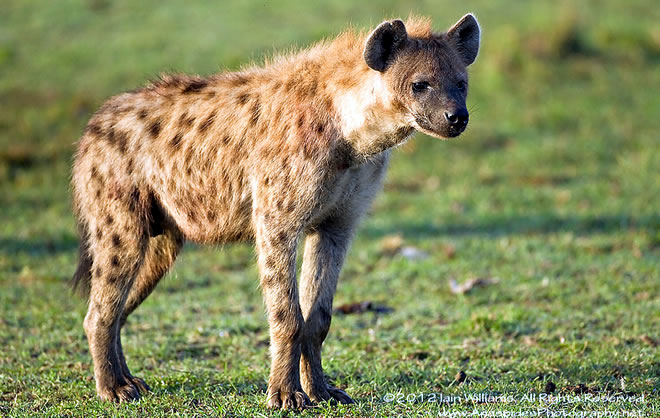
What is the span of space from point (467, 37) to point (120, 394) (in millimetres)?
2109

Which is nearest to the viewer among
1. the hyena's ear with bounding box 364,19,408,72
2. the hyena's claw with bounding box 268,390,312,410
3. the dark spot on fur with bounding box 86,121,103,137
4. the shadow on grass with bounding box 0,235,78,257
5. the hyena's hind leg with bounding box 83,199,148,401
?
the hyena's ear with bounding box 364,19,408,72

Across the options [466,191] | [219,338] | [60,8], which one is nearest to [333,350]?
[219,338]

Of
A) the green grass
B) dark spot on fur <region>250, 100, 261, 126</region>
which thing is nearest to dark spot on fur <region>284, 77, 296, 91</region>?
dark spot on fur <region>250, 100, 261, 126</region>

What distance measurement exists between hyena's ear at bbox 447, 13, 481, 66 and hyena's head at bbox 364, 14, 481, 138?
9cm

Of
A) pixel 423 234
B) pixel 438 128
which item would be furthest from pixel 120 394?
pixel 423 234

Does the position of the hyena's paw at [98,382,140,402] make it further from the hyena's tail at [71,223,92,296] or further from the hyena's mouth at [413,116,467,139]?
the hyena's mouth at [413,116,467,139]

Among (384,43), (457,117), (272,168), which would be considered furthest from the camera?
(272,168)

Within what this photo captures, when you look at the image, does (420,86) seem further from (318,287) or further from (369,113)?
(318,287)

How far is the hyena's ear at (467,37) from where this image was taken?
4.01 m

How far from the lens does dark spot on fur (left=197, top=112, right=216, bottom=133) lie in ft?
14.1

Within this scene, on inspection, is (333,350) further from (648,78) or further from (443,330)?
(648,78)

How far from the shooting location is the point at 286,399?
393cm

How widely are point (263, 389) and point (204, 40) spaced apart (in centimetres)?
780

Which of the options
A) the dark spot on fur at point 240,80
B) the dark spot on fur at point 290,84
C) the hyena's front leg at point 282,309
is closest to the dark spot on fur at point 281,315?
the hyena's front leg at point 282,309
